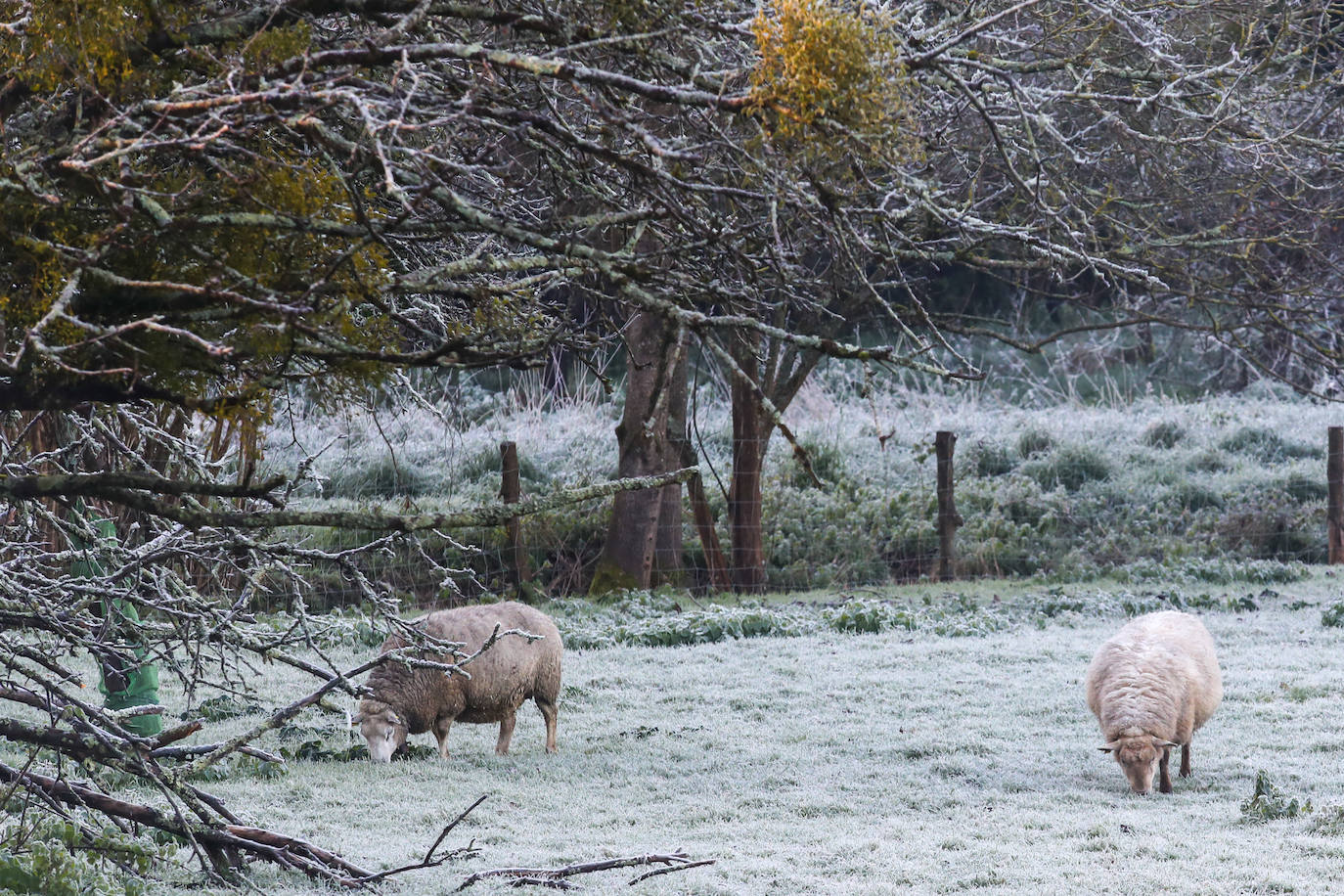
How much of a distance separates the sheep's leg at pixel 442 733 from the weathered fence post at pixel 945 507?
26.7 feet

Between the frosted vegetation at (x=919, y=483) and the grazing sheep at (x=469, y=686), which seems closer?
the grazing sheep at (x=469, y=686)

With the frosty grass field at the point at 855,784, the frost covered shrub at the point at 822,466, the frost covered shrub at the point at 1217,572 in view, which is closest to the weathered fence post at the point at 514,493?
the frosty grass field at the point at 855,784

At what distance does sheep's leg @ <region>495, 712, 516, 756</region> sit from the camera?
8.23m

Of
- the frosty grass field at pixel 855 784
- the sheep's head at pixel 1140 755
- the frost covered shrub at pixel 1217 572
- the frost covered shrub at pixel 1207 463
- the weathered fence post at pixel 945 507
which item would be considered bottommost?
the frosty grass field at pixel 855 784

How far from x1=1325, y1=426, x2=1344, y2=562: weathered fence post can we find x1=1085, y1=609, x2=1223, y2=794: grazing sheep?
8592mm

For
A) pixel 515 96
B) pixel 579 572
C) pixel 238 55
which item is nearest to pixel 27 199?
pixel 238 55

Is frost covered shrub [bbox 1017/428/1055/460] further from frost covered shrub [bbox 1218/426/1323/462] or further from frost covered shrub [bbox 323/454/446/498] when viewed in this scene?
frost covered shrub [bbox 323/454/446/498]

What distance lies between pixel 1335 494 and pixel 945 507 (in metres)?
4.58

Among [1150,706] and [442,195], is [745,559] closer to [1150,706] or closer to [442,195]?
[1150,706]

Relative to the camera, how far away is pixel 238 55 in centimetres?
275

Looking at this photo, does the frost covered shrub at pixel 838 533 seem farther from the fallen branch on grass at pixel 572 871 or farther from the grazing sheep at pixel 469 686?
the fallen branch on grass at pixel 572 871

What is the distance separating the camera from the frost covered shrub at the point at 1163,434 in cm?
1862

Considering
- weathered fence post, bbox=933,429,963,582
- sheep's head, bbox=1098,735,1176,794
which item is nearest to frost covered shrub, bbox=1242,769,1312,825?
sheep's head, bbox=1098,735,1176,794

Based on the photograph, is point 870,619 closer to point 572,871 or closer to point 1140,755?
point 1140,755
